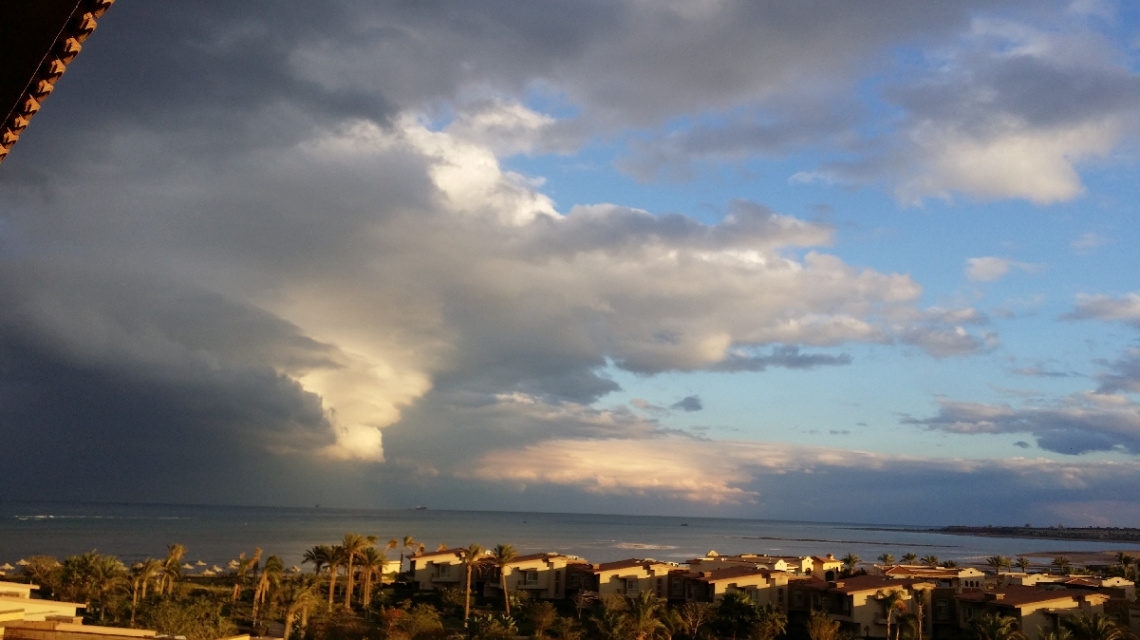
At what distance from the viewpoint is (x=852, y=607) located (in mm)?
54781

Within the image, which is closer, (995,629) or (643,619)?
(995,629)

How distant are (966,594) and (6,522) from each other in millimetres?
194409

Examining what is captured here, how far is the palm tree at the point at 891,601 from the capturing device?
51.2 metres

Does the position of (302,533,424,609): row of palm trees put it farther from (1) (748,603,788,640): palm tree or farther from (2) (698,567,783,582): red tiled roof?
(1) (748,603,788,640): palm tree

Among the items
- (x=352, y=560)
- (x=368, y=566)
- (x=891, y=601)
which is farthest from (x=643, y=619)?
(x=352, y=560)

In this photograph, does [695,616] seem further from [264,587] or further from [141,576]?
[141,576]

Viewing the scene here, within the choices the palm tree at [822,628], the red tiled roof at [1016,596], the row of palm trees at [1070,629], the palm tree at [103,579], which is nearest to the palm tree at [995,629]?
the row of palm trees at [1070,629]

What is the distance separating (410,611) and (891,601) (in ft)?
104

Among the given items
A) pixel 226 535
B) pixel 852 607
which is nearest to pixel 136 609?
pixel 852 607

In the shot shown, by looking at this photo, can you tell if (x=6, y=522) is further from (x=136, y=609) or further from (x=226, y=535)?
(x=136, y=609)

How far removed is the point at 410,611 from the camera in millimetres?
56906

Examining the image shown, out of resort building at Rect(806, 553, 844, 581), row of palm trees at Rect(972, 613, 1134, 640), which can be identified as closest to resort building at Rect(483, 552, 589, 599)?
resort building at Rect(806, 553, 844, 581)

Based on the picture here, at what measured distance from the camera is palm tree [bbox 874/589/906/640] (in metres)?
51.2

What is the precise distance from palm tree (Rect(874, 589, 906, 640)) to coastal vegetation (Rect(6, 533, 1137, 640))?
0.11 metres
